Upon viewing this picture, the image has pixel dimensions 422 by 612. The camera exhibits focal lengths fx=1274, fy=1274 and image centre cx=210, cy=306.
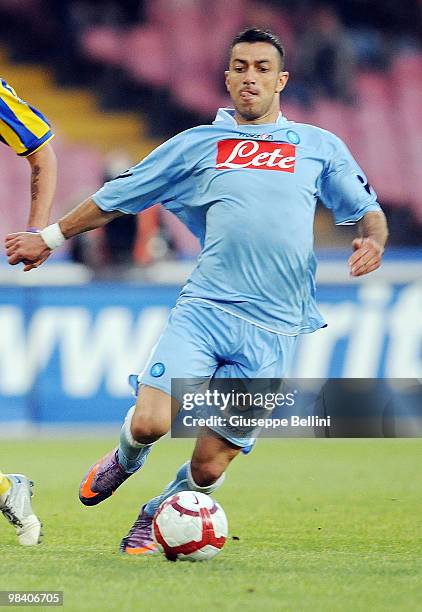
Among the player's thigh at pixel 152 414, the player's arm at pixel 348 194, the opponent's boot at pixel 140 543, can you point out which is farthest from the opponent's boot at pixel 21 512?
the player's arm at pixel 348 194

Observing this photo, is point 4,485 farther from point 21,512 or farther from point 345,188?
point 345,188

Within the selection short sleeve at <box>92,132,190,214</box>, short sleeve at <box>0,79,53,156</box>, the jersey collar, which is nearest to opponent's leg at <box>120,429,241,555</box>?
short sleeve at <box>92,132,190,214</box>

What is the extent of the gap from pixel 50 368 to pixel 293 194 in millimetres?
6056

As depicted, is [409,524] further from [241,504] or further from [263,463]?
[263,463]

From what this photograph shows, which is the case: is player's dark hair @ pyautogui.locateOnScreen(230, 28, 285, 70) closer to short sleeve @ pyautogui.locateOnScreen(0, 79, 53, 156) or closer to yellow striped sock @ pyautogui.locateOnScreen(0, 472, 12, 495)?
short sleeve @ pyautogui.locateOnScreen(0, 79, 53, 156)

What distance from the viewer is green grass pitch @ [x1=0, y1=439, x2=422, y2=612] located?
4.22m

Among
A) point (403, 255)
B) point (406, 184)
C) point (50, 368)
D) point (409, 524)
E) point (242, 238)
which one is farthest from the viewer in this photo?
point (406, 184)

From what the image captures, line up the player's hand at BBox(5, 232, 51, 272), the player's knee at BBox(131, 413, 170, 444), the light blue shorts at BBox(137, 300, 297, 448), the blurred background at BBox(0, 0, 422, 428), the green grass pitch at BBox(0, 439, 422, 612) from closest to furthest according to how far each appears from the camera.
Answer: the green grass pitch at BBox(0, 439, 422, 612)
the player's knee at BBox(131, 413, 170, 444)
the light blue shorts at BBox(137, 300, 297, 448)
the player's hand at BBox(5, 232, 51, 272)
the blurred background at BBox(0, 0, 422, 428)

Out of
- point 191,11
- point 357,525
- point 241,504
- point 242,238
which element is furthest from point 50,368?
point 191,11

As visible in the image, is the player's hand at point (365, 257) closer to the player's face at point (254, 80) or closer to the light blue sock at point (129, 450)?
the player's face at point (254, 80)

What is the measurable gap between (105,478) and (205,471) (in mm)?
451

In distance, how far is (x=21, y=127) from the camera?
5.88 metres

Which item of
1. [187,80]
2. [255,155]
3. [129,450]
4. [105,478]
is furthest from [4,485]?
[187,80]

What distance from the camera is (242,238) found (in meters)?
5.43
